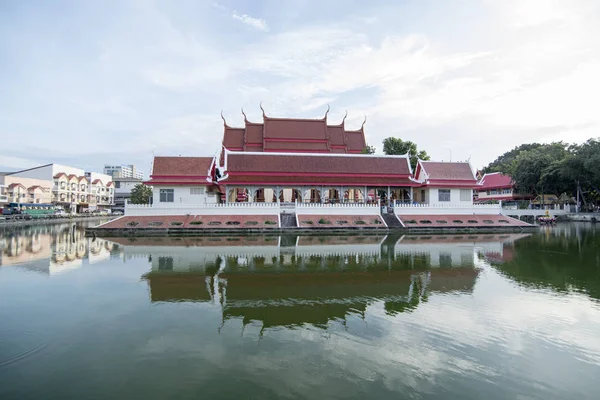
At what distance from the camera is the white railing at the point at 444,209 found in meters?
29.6

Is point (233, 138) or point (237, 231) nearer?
point (237, 231)

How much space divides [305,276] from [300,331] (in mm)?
4671

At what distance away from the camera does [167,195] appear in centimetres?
2891

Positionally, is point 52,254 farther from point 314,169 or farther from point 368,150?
point 368,150

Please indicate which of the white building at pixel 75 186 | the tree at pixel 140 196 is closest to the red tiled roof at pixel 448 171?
the tree at pixel 140 196

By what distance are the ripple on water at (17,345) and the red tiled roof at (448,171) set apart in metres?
30.1

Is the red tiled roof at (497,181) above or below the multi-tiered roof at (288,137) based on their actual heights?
below

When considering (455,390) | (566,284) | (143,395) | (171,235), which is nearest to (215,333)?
(143,395)

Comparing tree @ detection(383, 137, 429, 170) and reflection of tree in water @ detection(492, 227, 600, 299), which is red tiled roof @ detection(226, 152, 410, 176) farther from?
reflection of tree in water @ detection(492, 227, 600, 299)

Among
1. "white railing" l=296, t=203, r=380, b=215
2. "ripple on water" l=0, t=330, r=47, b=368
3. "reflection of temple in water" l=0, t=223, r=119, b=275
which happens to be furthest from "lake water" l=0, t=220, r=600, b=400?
"white railing" l=296, t=203, r=380, b=215

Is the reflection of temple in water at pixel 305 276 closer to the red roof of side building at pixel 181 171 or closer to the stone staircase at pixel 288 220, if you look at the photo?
the stone staircase at pixel 288 220

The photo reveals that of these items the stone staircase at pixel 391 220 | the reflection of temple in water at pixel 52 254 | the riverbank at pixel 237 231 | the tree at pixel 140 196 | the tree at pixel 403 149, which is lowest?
the reflection of temple in water at pixel 52 254

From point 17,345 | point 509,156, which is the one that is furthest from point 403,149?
point 509,156

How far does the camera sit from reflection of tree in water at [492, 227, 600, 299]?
10383 mm
